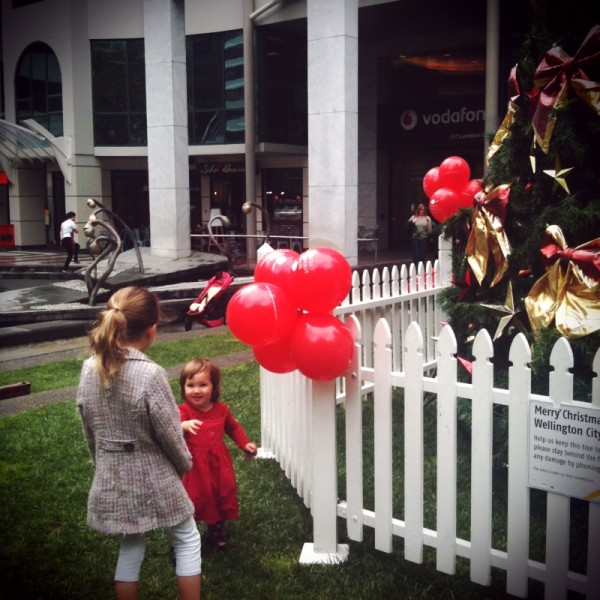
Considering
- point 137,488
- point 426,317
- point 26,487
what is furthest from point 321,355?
point 426,317

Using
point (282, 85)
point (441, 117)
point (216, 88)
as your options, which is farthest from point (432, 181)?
point (216, 88)

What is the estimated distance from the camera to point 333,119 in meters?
15.0

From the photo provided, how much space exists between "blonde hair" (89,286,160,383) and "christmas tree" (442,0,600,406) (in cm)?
203

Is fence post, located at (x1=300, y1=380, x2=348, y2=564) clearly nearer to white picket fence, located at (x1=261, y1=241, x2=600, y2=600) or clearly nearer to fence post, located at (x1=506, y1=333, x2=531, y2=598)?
white picket fence, located at (x1=261, y1=241, x2=600, y2=600)

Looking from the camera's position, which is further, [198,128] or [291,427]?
[198,128]

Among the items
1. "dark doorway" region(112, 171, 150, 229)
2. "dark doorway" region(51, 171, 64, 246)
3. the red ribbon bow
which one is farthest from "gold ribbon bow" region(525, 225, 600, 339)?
"dark doorway" region(51, 171, 64, 246)

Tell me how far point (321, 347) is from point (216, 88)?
20836 mm

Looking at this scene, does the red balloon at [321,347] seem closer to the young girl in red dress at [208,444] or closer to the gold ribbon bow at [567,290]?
the young girl in red dress at [208,444]

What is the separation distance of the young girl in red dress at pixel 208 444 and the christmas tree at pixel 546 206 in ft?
5.49

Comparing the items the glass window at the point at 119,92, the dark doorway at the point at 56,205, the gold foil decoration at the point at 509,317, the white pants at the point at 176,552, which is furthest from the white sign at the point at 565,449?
the dark doorway at the point at 56,205

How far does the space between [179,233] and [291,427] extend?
1344 cm

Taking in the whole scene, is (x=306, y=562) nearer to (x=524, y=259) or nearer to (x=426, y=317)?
(x=524, y=259)

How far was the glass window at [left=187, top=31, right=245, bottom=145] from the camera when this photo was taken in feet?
73.0

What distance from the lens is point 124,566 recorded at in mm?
3070
